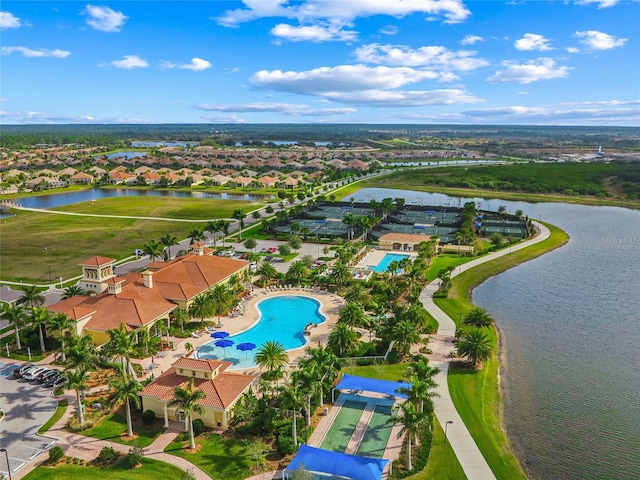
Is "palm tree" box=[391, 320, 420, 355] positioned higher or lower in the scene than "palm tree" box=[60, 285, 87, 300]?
lower

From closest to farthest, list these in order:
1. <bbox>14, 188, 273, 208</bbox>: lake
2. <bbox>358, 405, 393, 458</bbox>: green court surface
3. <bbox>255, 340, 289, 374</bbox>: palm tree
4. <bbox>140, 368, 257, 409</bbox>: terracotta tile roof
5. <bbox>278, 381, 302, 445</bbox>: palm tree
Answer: <bbox>278, 381, 302, 445</bbox>: palm tree → <bbox>358, 405, 393, 458</bbox>: green court surface → <bbox>140, 368, 257, 409</bbox>: terracotta tile roof → <bbox>255, 340, 289, 374</bbox>: palm tree → <bbox>14, 188, 273, 208</bbox>: lake

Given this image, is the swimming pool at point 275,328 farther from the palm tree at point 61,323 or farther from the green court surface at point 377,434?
the green court surface at point 377,434

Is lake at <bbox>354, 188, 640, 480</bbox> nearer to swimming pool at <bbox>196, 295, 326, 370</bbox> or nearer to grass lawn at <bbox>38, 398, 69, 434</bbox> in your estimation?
swimming pool at <bbox>196, 295, 326, 370</bbox>

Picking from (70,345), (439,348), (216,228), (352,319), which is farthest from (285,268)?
(70,345)

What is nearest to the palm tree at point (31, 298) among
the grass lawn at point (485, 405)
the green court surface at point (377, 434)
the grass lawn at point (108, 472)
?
the grass lawn at point (108, 472)

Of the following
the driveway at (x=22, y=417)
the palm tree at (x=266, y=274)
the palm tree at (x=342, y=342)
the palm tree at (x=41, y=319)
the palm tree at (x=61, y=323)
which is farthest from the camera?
the palm tree at (x=266, y=274)

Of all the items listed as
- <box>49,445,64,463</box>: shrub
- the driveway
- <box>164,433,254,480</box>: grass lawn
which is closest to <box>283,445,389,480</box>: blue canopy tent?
<box>164,433,254,480</box>: grass lawn

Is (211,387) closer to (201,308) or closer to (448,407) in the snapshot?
(201,308)
